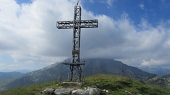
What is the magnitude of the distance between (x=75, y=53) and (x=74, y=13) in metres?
7.92

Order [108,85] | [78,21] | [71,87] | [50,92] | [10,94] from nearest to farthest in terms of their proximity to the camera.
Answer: [10,94] < [50,92] < [71,87] < [108,85] < [78,21]

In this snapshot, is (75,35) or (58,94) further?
(75,35)

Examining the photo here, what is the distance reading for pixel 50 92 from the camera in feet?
79.3

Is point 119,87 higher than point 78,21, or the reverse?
point 78,21

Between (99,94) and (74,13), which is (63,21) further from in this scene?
(99,94)

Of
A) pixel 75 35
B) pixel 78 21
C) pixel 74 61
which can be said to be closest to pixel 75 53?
pixel 74 61

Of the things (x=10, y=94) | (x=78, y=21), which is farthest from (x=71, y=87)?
(x=78, y=21)

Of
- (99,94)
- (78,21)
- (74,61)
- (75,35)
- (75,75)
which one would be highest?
(78,21)

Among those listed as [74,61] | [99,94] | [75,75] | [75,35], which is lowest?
[99,94]

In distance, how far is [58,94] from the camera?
78.6 ft

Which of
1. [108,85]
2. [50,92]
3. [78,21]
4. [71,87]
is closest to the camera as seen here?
[50,92]

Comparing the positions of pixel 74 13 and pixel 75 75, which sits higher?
pixel 74 13

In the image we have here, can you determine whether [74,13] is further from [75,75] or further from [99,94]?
[99,94]

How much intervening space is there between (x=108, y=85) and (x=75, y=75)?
637cm
